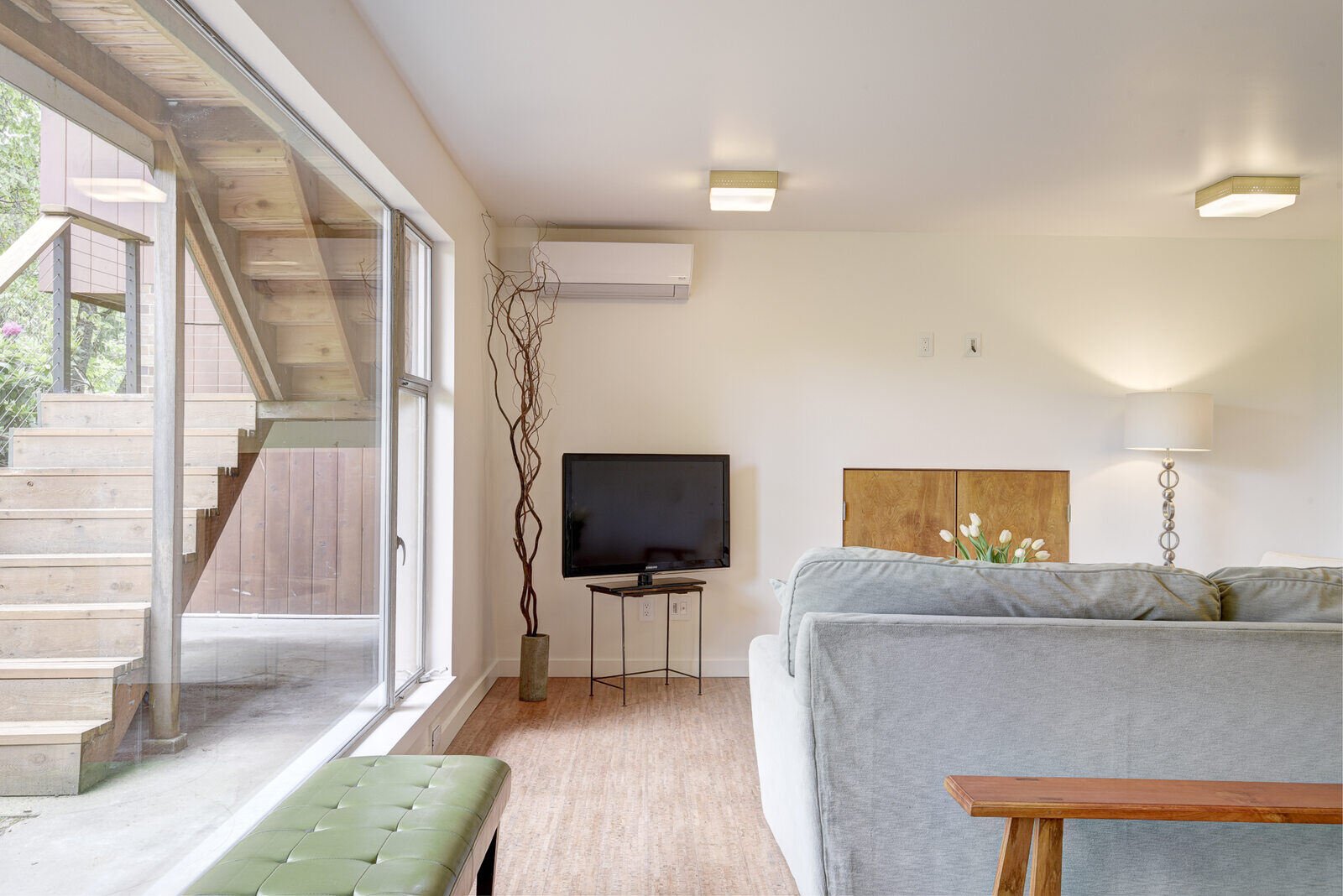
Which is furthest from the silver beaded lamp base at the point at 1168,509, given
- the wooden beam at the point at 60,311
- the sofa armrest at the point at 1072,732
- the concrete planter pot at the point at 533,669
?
the wooden beam at the point at 60,311

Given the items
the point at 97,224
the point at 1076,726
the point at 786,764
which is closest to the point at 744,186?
the point at 786,764

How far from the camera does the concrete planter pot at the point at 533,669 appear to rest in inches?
165

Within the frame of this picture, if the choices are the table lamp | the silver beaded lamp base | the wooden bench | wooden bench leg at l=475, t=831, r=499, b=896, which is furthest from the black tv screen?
the wooden bench

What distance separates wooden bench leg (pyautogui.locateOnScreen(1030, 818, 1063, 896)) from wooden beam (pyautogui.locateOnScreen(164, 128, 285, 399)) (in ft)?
6.44

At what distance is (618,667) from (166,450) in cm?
339

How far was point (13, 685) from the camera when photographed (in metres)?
1.20

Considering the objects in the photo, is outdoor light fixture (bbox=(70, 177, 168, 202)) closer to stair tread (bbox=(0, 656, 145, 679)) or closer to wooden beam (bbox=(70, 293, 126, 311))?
wooden beam (bbox=(70, 293, 126, 311))

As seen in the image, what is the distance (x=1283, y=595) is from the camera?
190cm

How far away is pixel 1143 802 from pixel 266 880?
4.94 ft

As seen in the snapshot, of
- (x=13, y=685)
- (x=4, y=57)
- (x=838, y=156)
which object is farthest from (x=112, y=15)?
(x=838, y=156)

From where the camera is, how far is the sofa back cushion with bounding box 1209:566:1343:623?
187 centimetres

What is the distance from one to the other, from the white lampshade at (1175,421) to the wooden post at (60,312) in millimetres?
4634

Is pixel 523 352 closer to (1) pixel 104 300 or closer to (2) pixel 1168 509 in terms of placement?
(1) pixel 104 300

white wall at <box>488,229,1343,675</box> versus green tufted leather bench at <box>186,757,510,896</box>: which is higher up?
white wall at <box>488,229,1343,675</box>
